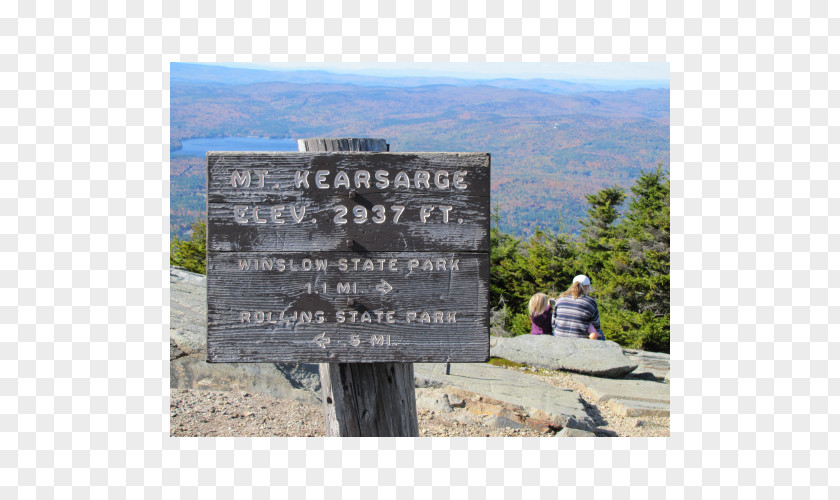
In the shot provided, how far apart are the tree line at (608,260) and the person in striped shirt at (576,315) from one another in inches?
454

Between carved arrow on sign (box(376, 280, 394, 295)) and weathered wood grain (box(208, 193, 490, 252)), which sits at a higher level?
weathered wood grain (box(208, 193, 490, 252))

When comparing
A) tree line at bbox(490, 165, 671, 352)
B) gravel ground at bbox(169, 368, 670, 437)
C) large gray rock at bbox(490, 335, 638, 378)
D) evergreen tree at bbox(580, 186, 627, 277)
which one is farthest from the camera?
evergreen tree at bbox(580, 186, 627, 277)

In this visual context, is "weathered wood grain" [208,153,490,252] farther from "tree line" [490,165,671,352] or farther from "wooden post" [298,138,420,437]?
"tree line" [490,165,671,352]

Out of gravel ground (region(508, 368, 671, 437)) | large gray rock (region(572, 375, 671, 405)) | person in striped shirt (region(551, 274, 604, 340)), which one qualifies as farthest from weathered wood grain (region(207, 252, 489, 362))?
person in striped shirt (region(551, 274, 604, 340))

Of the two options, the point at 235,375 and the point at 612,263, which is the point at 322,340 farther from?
the point at 612,263

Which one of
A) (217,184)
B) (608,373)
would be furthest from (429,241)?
(608,373)

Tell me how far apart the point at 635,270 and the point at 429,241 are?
2180 cm

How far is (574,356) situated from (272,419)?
4044 millimetres

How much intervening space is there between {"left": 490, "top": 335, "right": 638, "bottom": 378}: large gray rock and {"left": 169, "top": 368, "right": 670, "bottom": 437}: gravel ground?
1.69 m

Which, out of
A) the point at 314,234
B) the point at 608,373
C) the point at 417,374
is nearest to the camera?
the point at 314,234

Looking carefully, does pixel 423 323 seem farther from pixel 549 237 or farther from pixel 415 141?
pixel 415 141

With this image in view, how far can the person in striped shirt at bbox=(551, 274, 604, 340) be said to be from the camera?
807 centimetres

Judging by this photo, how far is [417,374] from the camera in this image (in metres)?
6.92

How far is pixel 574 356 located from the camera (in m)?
8.49
